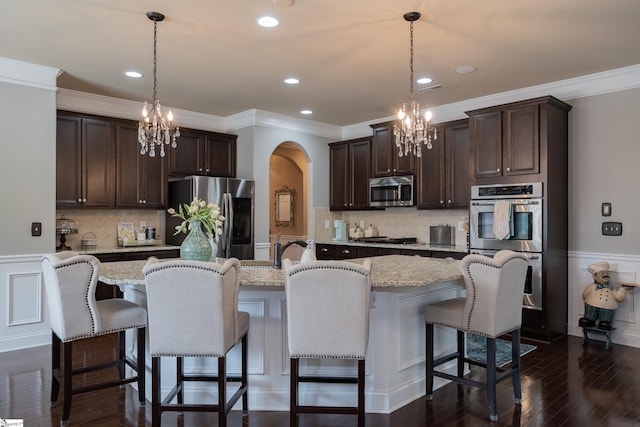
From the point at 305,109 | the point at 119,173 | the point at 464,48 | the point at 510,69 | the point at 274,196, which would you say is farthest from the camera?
the point at 274,196

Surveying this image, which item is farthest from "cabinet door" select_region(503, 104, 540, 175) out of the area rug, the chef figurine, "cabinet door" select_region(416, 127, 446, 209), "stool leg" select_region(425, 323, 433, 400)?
"stool leg" select_region(425, 323, 433, 400)

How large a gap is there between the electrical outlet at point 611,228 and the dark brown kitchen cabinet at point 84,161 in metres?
5.43

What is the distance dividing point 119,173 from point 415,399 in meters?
4.21

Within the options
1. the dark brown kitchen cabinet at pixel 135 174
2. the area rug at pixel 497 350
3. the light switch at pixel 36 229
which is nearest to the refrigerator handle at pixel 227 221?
the dark brown kitchen cabinet at pixel 135 174

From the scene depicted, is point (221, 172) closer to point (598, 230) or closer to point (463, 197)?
point (463, 197)

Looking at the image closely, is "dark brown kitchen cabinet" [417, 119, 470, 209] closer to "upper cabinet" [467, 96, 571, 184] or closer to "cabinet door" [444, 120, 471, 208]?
"cabinet door" [444, 120, 471, 208]

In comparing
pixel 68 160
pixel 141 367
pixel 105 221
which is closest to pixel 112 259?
pixel 105 221

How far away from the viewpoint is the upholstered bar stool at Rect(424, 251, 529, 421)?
9.01 feet

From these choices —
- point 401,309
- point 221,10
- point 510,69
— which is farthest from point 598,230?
point 221,10

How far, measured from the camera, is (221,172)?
20.6ft

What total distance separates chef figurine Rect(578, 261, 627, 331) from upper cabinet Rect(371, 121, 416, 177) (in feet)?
8.15

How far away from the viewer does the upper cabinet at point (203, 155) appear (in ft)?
19.2

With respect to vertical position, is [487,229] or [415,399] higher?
[487,229]

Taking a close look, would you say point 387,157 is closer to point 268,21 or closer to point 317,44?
point 317,44
